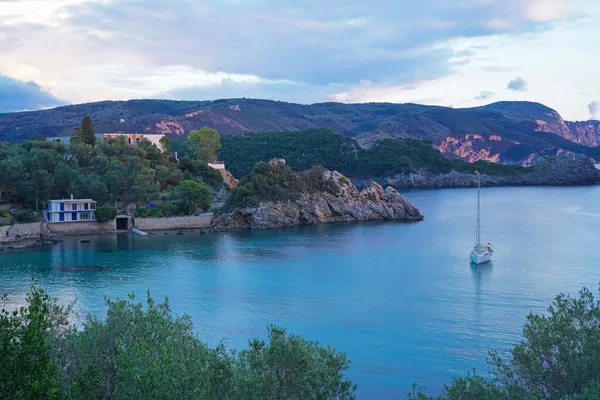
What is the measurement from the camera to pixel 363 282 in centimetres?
3919

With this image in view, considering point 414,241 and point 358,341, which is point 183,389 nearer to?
point 358,341

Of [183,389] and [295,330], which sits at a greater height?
[183,389]

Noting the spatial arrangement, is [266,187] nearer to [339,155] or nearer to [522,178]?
[339,155]

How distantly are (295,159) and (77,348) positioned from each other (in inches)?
4417

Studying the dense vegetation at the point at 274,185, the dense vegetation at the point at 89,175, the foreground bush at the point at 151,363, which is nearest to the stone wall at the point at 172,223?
the dense vegetation at the point at 89,175

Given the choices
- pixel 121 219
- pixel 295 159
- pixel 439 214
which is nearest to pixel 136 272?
pixel 121 219

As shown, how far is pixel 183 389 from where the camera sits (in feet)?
39.9

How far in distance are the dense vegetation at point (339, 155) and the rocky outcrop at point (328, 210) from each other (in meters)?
51.4

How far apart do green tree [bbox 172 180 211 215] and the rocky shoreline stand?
2462 inches

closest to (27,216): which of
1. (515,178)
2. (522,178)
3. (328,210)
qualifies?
(328,210)

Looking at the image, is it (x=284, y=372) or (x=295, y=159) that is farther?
(x=295, y=159)

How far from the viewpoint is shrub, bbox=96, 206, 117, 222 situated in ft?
188

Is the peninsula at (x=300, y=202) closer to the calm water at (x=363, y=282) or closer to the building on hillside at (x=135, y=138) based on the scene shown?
the calm water at (x=363, y=282)

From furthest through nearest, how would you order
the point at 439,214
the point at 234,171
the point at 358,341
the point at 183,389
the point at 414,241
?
the point at 234,171, the point at 439,214, the point at 414,241, the point at 358,341, the point at 183,389
